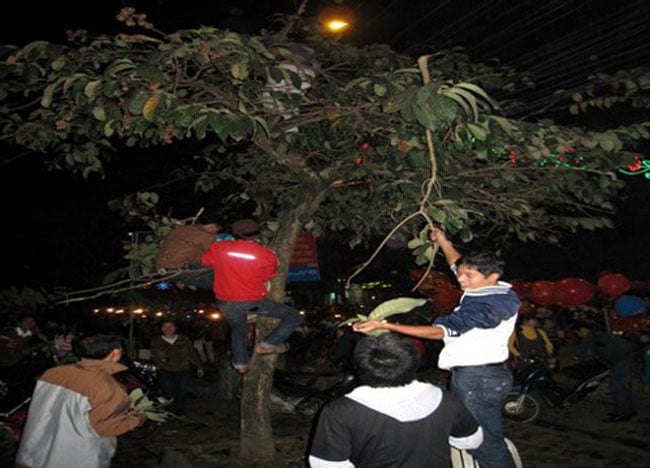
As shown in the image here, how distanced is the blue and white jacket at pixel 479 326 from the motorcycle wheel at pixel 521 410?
18.8 ft

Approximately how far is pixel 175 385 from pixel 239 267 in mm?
5628

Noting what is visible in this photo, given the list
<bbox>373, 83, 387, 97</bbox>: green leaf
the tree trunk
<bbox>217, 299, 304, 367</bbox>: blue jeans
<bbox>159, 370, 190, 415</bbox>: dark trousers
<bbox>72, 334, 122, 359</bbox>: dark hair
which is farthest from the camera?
<bbox>159, 370, 190, 415</bbox>: dark trousers

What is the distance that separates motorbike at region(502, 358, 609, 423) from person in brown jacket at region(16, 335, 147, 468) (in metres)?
7.10

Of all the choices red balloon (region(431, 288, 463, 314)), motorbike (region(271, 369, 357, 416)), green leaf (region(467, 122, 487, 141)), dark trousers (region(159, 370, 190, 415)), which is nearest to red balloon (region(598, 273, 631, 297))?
red balloon (region(431, 288, 463, 314))

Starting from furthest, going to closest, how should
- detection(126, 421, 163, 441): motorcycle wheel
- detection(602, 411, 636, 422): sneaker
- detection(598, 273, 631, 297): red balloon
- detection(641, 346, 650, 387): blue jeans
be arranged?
detection(598, 273, 631, 297): red balloon
detection(641, 346, 650, 387): blue jeans
detection(602, 411, 636, 422): sneaker
detection(126, 421, 163, 441): motorcycle wheel

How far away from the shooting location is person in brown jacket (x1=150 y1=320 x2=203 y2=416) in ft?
29.0

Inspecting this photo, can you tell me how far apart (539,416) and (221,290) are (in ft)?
22.6

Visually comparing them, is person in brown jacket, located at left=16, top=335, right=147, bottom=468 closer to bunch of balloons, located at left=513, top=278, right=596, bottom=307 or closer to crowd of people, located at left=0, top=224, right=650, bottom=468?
crowd of people, located at left=0, top=224, right=650, bottom=468

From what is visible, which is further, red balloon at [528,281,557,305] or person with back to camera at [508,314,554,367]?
red balloon at [528,281,557,305]

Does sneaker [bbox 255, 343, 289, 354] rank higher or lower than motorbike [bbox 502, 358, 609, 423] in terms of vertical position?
higher

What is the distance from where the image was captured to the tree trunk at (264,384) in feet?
17.3

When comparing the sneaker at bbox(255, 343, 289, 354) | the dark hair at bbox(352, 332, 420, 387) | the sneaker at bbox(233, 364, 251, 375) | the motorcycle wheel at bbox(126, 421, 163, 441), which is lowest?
the motorcycle wheel at bbox(126, 421, 163, 441)

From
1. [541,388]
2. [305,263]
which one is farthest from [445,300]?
[541,388]

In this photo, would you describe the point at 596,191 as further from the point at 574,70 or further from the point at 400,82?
the point at 574,70
